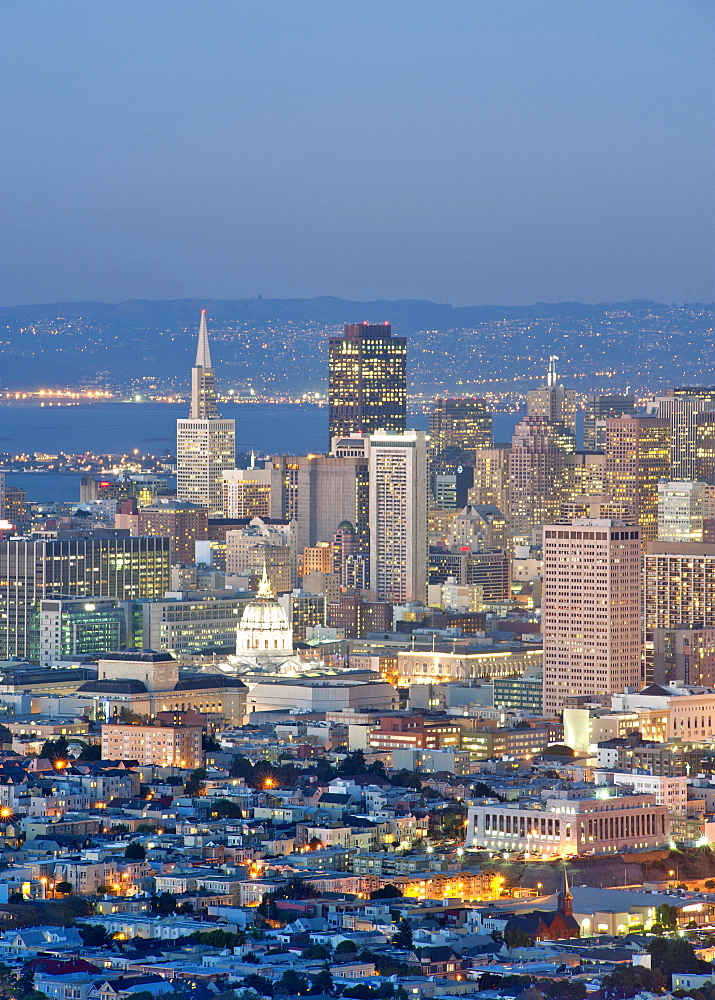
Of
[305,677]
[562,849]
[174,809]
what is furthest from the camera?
[305,677]

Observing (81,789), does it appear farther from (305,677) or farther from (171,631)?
(171,631)

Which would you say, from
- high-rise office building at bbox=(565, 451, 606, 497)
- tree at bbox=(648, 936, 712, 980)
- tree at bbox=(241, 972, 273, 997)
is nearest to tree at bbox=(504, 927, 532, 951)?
tree at bbox=(648, 936, 712, 980)

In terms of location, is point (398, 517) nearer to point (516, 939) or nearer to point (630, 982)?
point (516, 939)

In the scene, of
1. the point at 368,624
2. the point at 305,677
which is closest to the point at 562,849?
the point at 305,677

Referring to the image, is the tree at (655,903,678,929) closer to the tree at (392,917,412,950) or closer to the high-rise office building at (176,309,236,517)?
the tree at (392,917,412,950)

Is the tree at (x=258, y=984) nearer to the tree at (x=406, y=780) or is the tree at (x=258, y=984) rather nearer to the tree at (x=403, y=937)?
the tree at (x=403, y=937)

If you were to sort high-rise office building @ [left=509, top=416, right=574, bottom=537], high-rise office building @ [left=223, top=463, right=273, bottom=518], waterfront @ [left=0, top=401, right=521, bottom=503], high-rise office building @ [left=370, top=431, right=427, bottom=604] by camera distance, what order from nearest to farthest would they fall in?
high-rise office building @ [left=370, top=431, right=427, bottom=604], high-rise office building @ [left=223, top=463, right=273, bottom=518], high-rise office building @ [left=509, top=416, right=574, bottom=537], waterfront @ [left=0, top=401, right=521, bottom=503]
